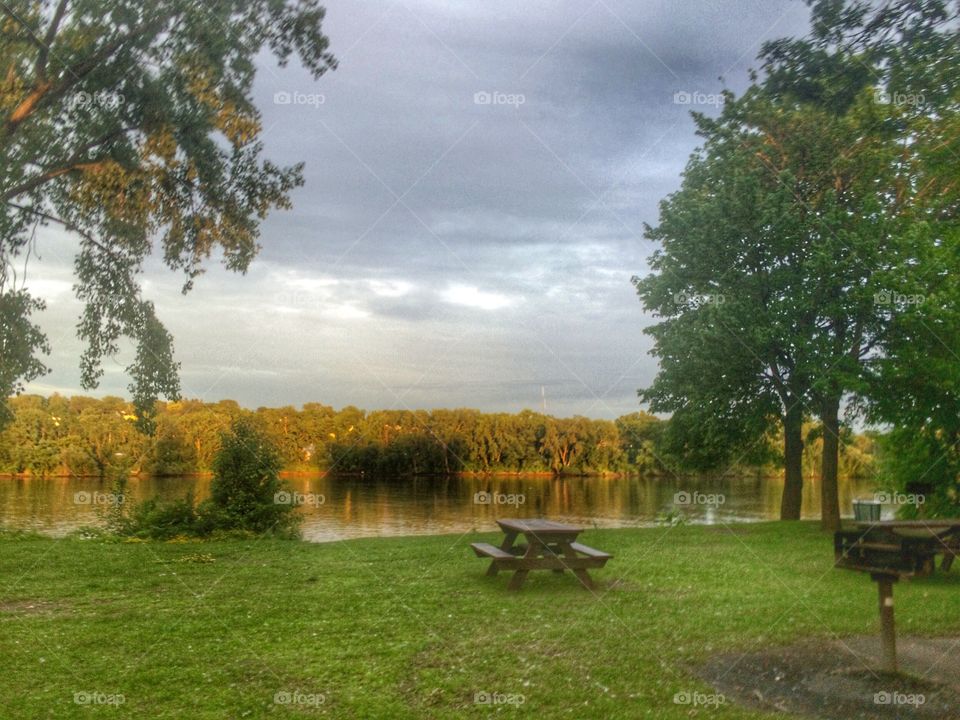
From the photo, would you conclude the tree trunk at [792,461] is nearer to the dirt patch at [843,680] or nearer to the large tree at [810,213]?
the large tree at [810,213]

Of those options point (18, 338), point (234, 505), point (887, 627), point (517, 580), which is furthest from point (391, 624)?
point (234, 505)

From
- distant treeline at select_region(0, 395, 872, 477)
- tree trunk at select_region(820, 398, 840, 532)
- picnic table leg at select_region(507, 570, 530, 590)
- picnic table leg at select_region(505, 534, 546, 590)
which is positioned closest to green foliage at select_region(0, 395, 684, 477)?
distant treeline at select_region(0, 395, 872, 477)

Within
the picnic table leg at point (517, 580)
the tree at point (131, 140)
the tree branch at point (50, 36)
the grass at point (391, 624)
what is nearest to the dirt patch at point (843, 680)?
the grass at point (391, 624)

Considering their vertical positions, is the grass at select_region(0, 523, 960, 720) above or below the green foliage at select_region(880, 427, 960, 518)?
below

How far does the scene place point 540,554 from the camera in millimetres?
6148

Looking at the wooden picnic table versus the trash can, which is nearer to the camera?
the wooden picnic table

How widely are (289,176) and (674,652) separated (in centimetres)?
414

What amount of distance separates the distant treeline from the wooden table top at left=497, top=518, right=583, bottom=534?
1.42 ft

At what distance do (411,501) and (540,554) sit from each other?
1101mm

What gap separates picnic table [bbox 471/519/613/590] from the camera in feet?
19.7

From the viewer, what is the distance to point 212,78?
551 centimetres

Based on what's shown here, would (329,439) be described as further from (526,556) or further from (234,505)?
(234,505)

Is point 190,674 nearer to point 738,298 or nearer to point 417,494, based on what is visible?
point 417,494

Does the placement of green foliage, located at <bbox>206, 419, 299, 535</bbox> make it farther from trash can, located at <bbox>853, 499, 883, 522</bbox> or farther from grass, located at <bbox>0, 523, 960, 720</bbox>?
trash can, located at <bbox>853, 499, 883, 522</bbox>
